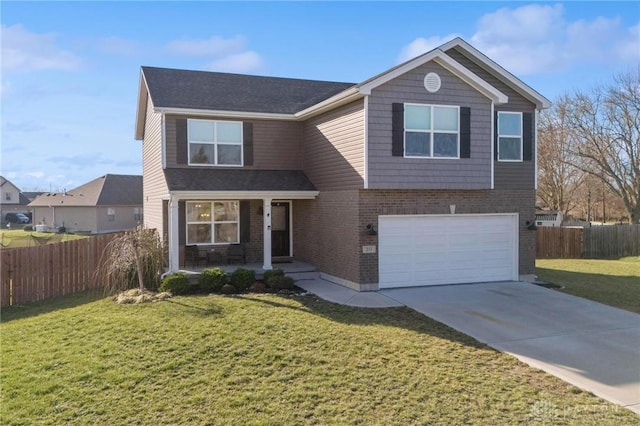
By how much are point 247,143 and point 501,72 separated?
8.17m

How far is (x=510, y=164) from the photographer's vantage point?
49.0 ft

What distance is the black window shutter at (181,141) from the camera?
50.1 feet

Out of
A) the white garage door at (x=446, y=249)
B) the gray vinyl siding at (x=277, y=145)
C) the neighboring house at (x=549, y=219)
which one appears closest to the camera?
the white garage door at (x=446, y=249)

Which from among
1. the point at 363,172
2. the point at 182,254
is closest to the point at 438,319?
the point at 363,172

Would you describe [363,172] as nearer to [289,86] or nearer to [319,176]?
[319,176]

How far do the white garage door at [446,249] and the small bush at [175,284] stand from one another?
5168mm

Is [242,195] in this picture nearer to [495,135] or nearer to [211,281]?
[211,281]

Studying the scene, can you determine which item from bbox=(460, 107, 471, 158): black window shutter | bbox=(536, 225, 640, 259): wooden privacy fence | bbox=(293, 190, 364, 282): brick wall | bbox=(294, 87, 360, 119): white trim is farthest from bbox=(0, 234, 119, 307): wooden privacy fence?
bbox=(536, 225, 640, 259): wooden privacy fence

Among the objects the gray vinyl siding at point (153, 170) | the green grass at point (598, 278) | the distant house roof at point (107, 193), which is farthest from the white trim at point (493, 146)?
the distant house roof at point (107, 193)

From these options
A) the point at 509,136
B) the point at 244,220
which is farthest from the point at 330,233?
the point at 509,136

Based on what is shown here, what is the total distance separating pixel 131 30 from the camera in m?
12.9

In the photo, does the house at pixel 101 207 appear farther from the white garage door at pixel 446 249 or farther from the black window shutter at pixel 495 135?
the black window shutter at pixel 495 135

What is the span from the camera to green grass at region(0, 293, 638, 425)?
5.85 metres

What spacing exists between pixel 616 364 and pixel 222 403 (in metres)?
5.95
